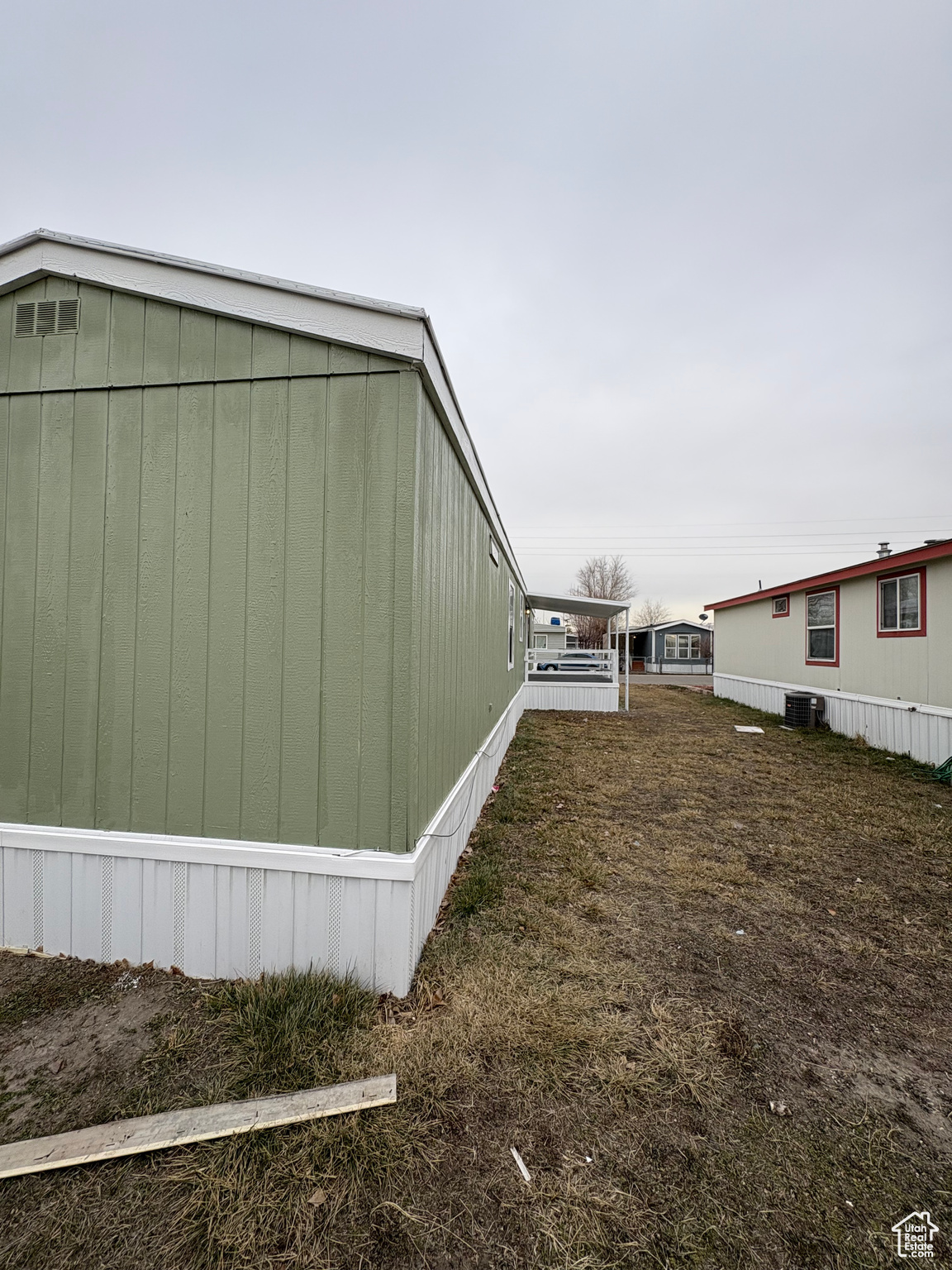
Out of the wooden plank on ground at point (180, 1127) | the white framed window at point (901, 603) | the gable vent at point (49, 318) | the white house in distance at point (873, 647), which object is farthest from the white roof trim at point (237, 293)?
the white framed window at point (901, 603)

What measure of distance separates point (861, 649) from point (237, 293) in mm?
9934

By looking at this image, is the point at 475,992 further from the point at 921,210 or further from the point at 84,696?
the point at 921,210

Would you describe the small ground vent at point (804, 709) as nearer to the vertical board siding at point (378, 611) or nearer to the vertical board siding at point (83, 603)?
the vertical board siding at point (378, 611)

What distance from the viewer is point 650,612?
45281 mm

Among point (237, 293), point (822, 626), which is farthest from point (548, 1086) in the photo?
point (822, 626)

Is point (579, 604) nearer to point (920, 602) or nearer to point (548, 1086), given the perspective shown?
point (920, 602)

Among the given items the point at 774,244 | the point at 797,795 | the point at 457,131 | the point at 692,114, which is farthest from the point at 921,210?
the point at 797,795

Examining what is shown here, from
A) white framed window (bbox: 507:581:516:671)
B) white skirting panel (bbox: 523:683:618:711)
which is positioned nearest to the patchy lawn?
white framed window (bbox: 507:581:516:671)

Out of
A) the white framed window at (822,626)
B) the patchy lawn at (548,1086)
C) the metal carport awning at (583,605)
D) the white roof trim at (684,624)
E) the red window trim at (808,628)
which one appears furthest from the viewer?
the white roof trim at (684,624)

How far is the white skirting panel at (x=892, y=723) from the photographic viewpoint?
662 cm

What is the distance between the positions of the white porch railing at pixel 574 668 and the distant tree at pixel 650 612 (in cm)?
3333

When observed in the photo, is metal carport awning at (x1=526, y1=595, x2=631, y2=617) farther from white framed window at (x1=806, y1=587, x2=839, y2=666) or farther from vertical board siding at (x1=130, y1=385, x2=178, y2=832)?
vertical board siding at (x1=130, y1=385, x2=178, y2=832)

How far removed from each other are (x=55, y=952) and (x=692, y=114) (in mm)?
10185

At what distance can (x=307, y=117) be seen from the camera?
646cm
